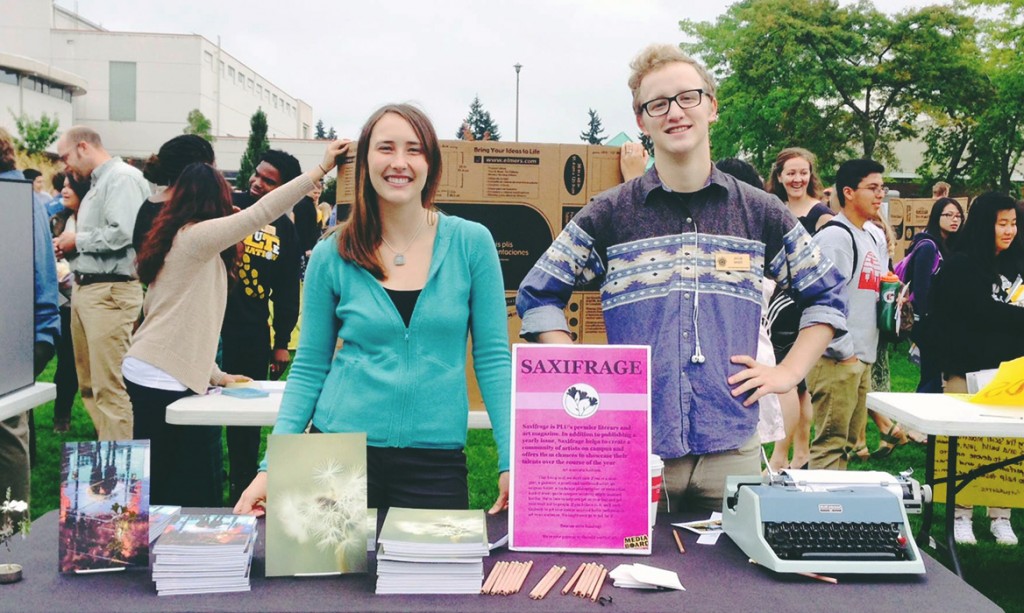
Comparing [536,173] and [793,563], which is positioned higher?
[536,173]

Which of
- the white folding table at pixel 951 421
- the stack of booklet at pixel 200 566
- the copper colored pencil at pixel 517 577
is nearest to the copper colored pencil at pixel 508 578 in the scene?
the copper colored pencil at pixel 517 577

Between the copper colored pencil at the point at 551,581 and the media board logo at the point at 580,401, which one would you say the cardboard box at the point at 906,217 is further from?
the copper colored pencil at the point at 551,581

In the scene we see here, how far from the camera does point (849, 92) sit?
2177 cm

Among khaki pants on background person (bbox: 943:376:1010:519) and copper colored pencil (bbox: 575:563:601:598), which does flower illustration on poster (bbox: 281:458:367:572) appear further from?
khaki pants on background person (bbox: 943:376:1010:519)

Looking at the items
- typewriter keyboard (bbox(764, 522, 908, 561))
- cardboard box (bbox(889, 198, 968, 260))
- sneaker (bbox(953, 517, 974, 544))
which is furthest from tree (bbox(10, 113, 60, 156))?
typewriter keyboard (bbox(764, 522, 908, 561))

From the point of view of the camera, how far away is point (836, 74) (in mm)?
21531

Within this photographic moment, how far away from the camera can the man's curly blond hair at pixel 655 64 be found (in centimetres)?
187

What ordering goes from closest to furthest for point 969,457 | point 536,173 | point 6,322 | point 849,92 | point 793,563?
point 793,563
point 6,322
point 536,173
point 969,457
point 849,92

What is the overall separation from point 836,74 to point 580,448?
73.3 feet

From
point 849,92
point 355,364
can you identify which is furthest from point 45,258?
point 849,92

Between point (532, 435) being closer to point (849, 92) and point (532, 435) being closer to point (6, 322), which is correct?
point (6, 322)

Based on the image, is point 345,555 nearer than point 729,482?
Yes

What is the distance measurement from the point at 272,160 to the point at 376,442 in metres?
3.22

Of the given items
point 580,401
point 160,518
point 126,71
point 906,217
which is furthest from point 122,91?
point 580,401
